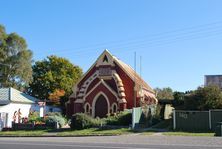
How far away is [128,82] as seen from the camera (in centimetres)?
5116

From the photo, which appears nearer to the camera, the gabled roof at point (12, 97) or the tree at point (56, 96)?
the gabled roof at point (12, 97)

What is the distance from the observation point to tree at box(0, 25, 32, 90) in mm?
67062

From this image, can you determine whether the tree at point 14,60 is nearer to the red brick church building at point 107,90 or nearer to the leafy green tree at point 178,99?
the red brick church building at point 107,90

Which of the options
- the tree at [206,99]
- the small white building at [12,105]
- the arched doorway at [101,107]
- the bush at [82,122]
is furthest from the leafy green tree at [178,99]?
the small white building at [12,105]

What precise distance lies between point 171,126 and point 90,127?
298 inches

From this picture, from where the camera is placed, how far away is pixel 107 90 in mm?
49688

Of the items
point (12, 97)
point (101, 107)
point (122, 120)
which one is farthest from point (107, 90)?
point (12, 97)

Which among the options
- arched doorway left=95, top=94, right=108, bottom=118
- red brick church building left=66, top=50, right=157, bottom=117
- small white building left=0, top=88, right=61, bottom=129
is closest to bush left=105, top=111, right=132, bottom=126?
red brick church building left=66, top=50, right=157, bottom=117

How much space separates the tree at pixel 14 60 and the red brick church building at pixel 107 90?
17.9 metres

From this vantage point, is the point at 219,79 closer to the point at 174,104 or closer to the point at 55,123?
the point at 174,104

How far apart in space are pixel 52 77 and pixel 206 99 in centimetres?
4716

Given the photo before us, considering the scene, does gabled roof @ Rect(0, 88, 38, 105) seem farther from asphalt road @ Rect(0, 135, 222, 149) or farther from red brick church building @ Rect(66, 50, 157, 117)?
asphalt road @ Rect(0, 135, 222, 149)

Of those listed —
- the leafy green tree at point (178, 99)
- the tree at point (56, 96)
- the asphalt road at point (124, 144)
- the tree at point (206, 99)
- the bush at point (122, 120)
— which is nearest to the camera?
the asphalt road at point (124, 144)

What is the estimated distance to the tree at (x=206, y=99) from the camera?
3591cm
